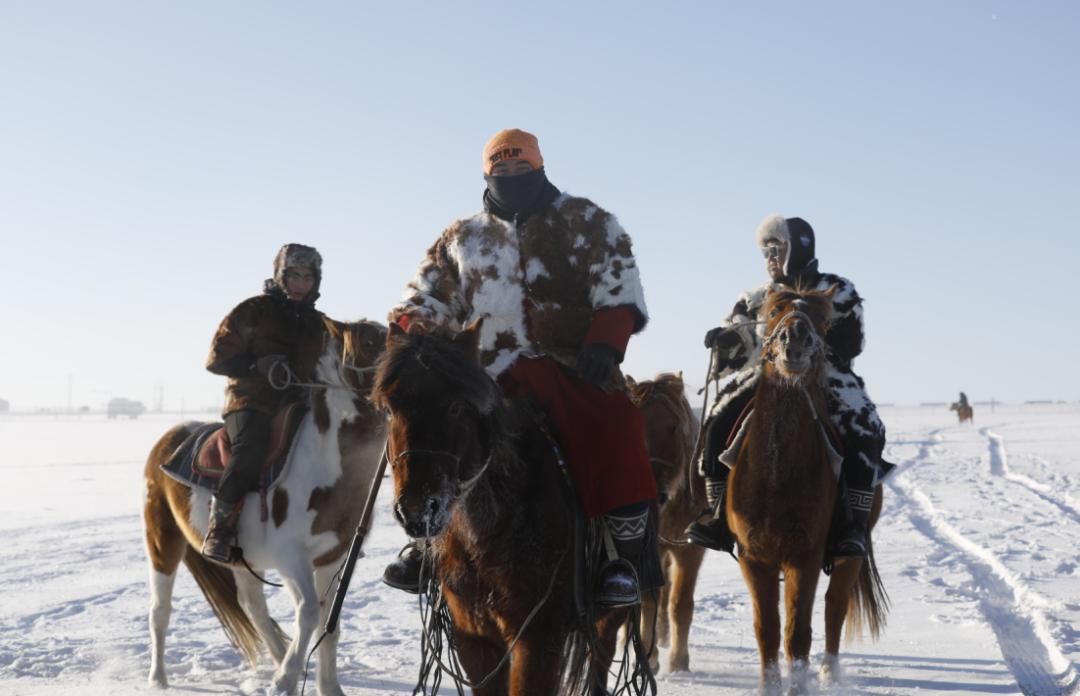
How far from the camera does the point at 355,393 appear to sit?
6398 millimetres

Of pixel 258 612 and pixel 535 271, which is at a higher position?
pixel 535 271

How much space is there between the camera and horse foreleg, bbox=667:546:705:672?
6.82 metres

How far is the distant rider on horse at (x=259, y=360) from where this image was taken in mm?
6211

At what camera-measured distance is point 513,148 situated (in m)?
4.13

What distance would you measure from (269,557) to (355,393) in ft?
3.89

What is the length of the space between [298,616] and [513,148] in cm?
343

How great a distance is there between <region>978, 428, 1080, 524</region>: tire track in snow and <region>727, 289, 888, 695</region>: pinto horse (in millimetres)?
9825

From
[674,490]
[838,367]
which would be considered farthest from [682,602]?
[838,367]

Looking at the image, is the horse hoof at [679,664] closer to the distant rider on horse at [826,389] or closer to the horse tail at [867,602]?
the distant rider on horse at [826,389]

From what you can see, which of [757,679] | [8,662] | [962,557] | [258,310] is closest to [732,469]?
[757,679]

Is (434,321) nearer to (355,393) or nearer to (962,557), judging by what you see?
(355,393)

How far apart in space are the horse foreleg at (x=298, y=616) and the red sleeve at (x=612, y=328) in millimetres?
3109

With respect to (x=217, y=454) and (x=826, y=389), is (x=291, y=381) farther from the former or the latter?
(x=826, y=389)

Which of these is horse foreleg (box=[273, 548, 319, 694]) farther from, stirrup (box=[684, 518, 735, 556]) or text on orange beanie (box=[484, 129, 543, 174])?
text on orange beanie (box=[484, 129, 543, 174])
